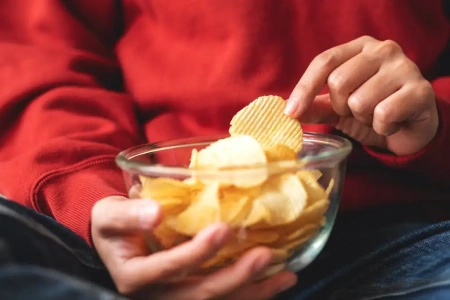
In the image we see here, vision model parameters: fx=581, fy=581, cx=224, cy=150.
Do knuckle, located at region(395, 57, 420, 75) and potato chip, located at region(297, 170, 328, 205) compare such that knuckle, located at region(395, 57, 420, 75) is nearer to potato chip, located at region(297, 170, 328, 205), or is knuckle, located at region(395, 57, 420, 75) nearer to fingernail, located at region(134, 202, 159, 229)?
potato chip, located at region(297, 170, 328, 205)

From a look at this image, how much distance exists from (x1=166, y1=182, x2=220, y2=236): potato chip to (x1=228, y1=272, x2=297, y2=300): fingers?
2.8 inches

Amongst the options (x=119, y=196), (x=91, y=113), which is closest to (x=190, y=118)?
(x=91, y=113)

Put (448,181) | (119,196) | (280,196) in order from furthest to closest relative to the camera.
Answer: (448,181) → (119,196) → (280,196)

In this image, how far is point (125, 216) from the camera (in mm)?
422

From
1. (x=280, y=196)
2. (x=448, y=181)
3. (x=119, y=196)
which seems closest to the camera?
(x=280, y=196)

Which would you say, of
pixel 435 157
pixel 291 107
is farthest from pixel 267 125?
pixel 435 157

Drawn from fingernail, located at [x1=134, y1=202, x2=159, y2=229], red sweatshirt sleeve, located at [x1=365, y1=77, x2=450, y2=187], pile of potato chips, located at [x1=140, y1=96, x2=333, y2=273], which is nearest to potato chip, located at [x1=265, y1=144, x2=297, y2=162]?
pile of potato chips, located at [x1=140, y1=96, x2=333, y2=273]

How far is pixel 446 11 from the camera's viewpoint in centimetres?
77

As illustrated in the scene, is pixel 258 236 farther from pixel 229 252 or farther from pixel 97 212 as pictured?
pixel 97 212

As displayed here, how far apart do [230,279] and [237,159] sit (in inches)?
3.4

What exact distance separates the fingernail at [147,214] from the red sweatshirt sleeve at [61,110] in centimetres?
14

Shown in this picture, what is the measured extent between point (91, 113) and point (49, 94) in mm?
55

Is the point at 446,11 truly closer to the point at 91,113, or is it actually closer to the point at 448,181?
the point at 448,181

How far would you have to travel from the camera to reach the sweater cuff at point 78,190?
548 mm
